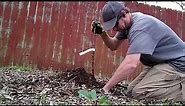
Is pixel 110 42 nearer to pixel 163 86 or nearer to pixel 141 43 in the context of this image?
pixel 163 86

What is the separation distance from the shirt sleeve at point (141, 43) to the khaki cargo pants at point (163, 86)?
521 millimetres

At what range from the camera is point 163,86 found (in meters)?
4.91

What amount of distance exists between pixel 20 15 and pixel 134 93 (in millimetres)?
4224

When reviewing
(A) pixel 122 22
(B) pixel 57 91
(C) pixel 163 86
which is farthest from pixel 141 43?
(B) pixel 57 91

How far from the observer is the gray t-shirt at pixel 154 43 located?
447cm

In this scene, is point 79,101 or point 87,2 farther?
point 87,2

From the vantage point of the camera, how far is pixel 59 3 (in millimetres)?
8688

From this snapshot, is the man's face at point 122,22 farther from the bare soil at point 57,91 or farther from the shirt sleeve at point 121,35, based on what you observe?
the bare soil at point 57,91

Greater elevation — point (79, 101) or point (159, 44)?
point (159, 44)

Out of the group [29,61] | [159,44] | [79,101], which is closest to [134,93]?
[159,44]

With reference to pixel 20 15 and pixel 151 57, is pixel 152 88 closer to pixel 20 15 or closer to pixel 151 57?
pixel 151 57

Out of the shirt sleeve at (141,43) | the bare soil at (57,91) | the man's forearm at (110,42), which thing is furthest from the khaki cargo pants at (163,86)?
the man's forearm at (110,42)

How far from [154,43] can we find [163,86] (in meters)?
0.65

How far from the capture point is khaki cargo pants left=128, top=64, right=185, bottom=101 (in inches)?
192
